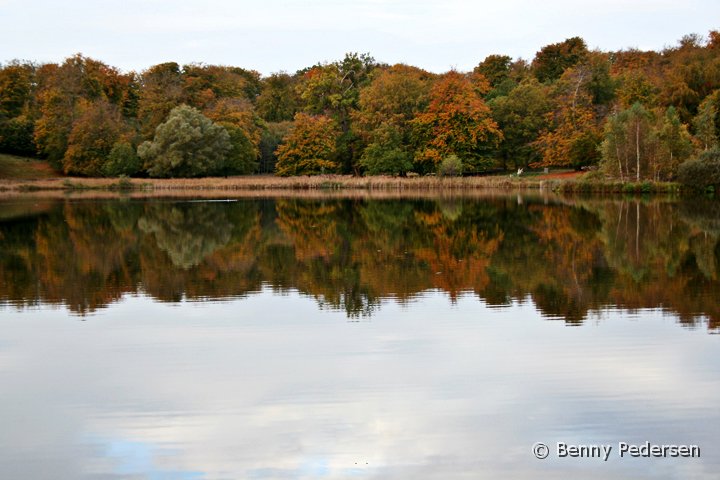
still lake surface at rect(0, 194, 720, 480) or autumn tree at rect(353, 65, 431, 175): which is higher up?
autumn tree at rect(353, 65, 431, 175)

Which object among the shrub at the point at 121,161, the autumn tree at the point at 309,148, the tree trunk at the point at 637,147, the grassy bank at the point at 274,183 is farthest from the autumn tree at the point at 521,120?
the shrub at the point at 121,161

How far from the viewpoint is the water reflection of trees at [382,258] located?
13102mm

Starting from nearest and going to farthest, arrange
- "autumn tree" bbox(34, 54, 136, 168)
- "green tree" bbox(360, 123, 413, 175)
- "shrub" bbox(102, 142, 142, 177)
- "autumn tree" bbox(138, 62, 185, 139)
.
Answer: "green tree" bbox(360, 123, 413, 175) < "shrub" bbox(102, 142, 142, 177) < "autumn tree" bbox(138, 62, 185, 139) < "autumn tree" bbox(34, 54, 136, 168)

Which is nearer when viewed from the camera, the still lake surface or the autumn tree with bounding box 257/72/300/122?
the still lake surface

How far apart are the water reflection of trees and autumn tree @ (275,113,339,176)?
30809 millimetres

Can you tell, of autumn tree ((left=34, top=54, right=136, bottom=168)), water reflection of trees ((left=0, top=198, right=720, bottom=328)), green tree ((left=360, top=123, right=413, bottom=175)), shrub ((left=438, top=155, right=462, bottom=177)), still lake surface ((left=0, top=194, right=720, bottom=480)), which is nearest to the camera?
still lake surface ((left=0, top=194, right=720, bottom=480))

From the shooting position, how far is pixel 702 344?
9.20 meters

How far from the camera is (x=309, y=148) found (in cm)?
6106

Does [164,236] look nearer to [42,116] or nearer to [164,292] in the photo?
[164,292]

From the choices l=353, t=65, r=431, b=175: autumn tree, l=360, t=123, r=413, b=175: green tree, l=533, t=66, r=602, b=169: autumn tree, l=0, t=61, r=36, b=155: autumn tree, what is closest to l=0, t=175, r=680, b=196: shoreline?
l=360, t=123, r=413, b=175: green tree

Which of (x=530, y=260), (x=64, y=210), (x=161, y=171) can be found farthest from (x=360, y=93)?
(x=530, y=260)

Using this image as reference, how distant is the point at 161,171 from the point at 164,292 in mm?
49973

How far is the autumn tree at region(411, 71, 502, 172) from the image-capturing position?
5775 cm

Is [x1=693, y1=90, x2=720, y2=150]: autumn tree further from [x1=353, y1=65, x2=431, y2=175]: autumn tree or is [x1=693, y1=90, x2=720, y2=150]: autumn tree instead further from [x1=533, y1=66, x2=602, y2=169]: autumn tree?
[x1=353, y1=65, x2=431, y2=175]: autumn tree
